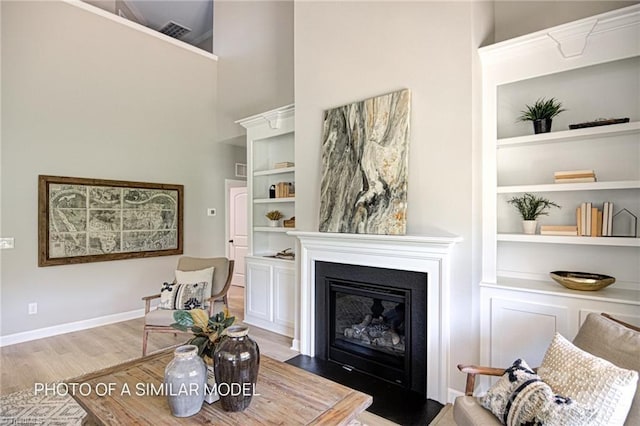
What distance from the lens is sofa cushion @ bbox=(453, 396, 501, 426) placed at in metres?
1.53

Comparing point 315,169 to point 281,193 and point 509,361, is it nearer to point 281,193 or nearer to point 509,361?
point 281,193

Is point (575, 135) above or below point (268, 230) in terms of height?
above

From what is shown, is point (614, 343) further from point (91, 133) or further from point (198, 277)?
point (91, 133)

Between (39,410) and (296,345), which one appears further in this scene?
(296,345)

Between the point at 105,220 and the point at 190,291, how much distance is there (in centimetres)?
185

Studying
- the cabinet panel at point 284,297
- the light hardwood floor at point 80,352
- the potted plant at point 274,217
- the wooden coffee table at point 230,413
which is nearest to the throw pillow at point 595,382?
the wooden coffee table at point 230,413

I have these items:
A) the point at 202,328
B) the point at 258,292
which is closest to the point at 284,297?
the point at 258,292

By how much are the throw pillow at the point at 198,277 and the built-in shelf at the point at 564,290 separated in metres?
2.69

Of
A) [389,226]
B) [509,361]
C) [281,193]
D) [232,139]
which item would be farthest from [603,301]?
[232,139]

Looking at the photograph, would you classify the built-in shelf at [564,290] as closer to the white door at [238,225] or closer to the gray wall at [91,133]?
the gray wall at [91,133]

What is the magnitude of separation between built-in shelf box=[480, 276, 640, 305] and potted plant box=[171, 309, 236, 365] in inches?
76.7

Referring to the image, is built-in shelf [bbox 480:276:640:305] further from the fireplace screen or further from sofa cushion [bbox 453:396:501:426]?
sofa cushion [bbox 453:396:501:426]

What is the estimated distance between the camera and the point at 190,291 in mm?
3596

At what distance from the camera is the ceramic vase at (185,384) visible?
150 cm
